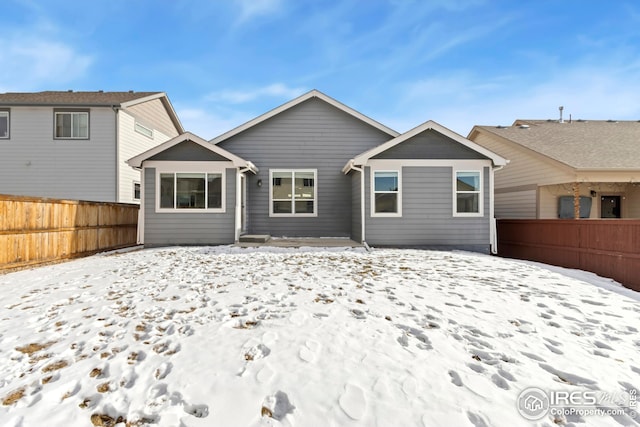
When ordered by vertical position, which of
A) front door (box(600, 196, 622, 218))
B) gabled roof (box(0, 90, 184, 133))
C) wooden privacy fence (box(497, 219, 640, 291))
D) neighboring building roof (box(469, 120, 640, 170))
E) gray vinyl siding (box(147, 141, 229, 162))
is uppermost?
gabled roof (box(0, 90, 184, 133))

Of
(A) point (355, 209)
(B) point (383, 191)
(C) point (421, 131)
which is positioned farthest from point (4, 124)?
(C) point (421, 131)

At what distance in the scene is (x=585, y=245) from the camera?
7977 mm

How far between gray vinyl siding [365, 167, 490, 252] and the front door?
7.38 meters

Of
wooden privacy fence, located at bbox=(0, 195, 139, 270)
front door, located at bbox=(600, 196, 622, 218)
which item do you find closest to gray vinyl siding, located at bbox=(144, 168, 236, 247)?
wooden privacy fence, located at bbox=(0, 195, 139, 270)

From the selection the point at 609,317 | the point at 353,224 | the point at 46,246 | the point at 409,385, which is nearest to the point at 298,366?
the point at 409,385

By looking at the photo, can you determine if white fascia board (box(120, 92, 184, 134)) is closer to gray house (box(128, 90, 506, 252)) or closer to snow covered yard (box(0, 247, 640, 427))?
gray house (box(128, 90, 506, 252))

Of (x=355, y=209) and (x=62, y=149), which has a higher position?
(x=62, y=149)

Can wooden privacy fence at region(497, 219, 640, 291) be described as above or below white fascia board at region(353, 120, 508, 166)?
below

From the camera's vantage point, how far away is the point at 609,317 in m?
4.29

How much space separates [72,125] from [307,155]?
10548 mm

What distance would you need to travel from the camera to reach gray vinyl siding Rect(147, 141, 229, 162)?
34.4ft

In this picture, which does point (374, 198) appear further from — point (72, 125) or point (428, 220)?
point (72, 125)

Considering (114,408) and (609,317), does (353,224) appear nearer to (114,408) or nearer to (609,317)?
(609,317)

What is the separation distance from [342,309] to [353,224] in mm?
8085
